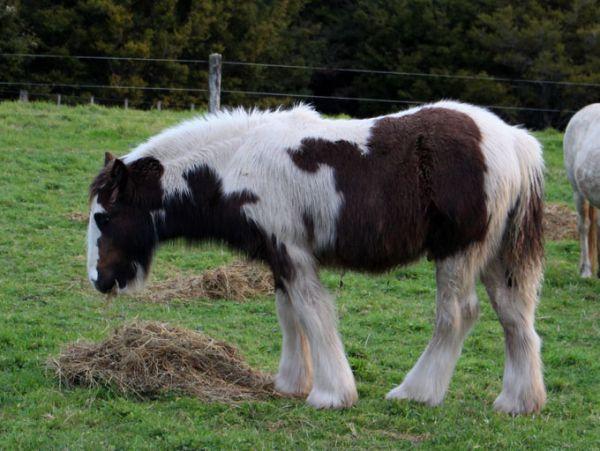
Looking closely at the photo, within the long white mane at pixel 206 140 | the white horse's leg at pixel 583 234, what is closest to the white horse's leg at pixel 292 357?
the long white mane at pixel 206 140

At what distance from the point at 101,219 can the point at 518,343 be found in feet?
9.61

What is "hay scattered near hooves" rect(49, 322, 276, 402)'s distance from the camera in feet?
21.4

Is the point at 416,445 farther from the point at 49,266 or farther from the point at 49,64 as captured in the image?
the point at 49,64

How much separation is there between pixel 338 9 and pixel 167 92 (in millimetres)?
11448

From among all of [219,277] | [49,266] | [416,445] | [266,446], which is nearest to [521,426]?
[416,445]

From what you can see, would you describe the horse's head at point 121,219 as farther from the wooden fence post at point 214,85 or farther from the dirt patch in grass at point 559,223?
the wooden fence post at point 214,85

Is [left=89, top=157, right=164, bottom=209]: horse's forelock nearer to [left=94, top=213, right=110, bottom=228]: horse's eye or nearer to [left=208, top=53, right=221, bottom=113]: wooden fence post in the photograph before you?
[left=94, top=213, right=110, bottom=228]: horse's eye

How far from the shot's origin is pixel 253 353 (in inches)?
310

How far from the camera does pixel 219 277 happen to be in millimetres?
9742

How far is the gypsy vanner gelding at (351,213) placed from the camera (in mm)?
6324

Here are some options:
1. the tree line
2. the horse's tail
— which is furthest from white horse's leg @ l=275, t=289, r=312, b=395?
the tree line

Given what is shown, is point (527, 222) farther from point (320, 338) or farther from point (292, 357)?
point (292, 357)

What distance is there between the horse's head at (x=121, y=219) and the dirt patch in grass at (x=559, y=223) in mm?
7538

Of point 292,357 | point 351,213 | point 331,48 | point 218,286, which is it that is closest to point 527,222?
point 351,213
